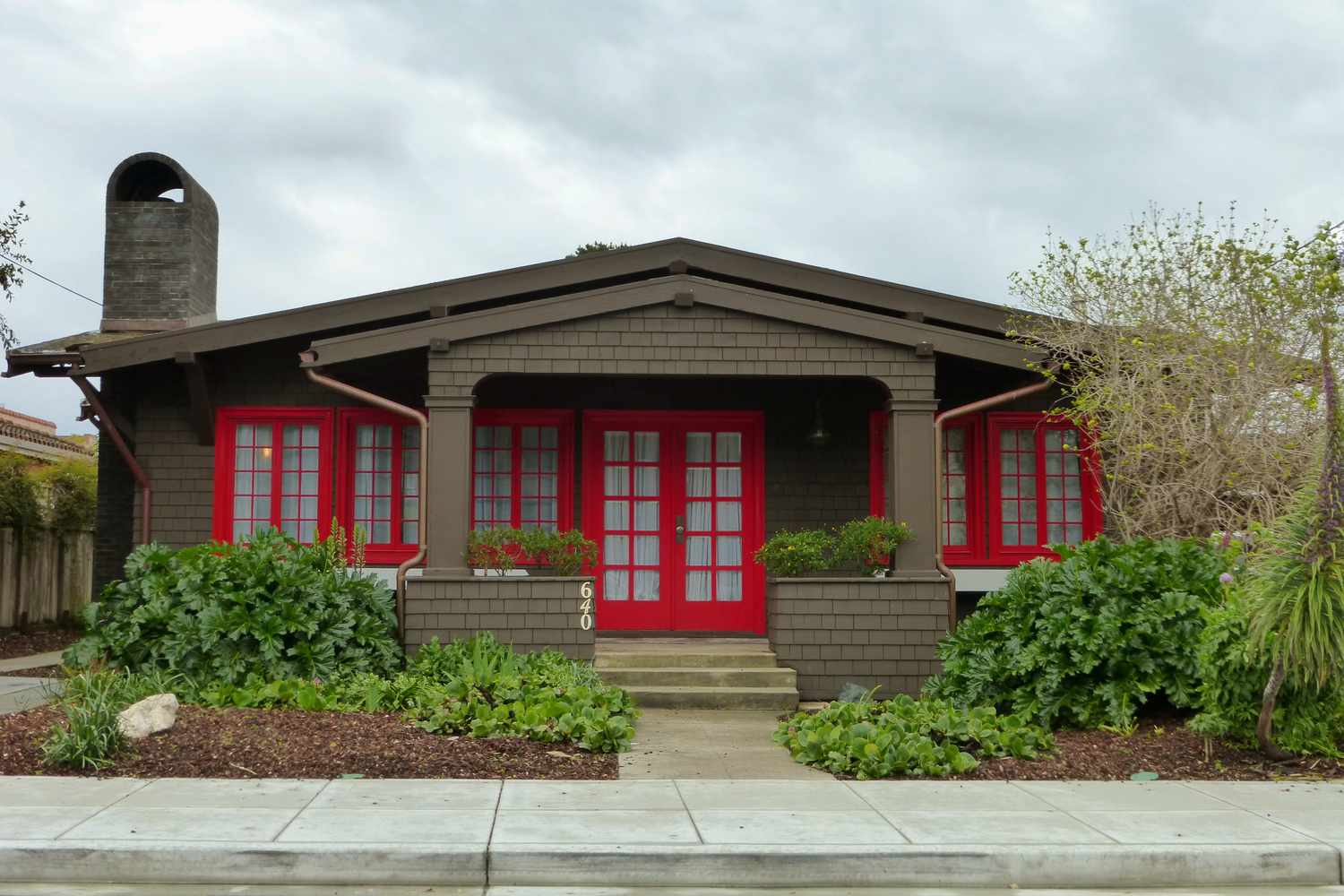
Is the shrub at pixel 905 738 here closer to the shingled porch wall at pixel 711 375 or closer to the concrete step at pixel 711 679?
the concrete step at pixel 711 679

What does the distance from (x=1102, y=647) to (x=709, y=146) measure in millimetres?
17200

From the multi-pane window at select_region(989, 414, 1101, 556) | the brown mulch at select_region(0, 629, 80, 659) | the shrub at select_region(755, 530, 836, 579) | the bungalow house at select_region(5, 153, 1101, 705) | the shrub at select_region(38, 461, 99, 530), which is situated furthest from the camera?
the shrub at select_region(38, 461, 99, 530)

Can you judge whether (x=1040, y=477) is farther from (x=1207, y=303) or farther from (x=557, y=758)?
(x=557, y=758)

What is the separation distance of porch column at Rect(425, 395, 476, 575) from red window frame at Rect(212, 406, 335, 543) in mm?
2028

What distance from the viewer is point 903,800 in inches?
249

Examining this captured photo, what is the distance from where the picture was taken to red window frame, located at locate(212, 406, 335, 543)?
11.4 meters

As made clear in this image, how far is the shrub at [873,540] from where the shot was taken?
983 cm

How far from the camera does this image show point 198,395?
437 inches

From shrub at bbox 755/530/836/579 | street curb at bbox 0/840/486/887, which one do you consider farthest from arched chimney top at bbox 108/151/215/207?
street curb at bbox 0/840/486/887

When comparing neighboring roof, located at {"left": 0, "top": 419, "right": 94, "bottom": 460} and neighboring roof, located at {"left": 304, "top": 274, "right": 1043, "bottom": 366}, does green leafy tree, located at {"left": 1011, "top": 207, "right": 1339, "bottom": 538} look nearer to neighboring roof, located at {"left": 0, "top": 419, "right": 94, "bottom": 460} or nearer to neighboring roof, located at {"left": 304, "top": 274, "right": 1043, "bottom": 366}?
neighboring roof, located at {"left": 304, "top": 274, "right": 1043, "bottom": 366}

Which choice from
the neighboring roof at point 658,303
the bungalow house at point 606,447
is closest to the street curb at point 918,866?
the bungalow house at point 606,447

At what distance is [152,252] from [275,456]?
11.0 feet

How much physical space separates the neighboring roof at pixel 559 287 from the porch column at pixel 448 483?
1162 millimetres

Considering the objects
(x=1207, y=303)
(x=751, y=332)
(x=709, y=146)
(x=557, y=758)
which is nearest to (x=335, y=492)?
(x=751, y=332)
